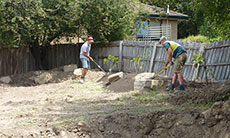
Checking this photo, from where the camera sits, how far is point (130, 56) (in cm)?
1398

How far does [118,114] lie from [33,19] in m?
8.47

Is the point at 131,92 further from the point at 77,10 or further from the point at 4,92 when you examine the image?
the point at 77,10

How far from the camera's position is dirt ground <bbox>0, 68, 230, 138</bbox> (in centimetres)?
538

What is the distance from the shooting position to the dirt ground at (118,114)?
5383mm

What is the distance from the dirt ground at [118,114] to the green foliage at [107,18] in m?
4.61

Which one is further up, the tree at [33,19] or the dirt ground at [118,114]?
the tree at [33,19]

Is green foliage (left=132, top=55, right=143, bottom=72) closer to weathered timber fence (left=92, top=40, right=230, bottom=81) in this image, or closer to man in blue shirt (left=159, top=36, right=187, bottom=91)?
weathered timber fence (left=92, top=40, right=230, bottom=81)

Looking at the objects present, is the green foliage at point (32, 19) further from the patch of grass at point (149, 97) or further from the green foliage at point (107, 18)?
the patch of grass at point (149, 97)

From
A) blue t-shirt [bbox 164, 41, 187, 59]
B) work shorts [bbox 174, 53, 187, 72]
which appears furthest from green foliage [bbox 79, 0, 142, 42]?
work shorts [bbox 174, 53, 187, 72]

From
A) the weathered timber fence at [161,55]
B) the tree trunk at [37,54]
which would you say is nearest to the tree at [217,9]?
the weathered timber fence at [161,55]

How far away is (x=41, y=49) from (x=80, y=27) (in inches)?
92.6

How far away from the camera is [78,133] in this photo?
550cm

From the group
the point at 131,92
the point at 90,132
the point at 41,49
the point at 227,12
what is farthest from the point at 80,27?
the point at 90,132

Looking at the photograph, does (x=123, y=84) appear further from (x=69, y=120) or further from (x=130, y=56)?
(x=69, y=120)
